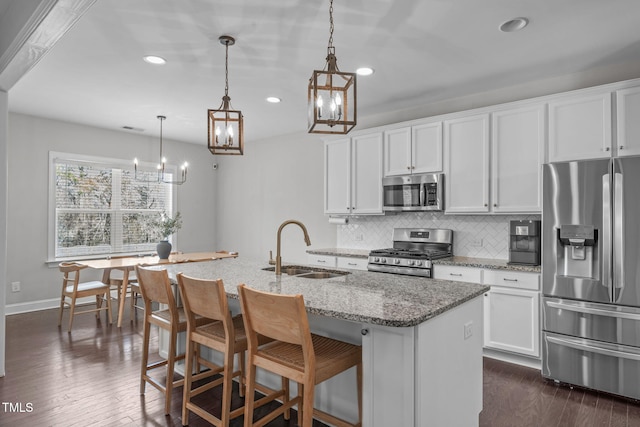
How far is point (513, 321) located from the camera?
343 centimetres

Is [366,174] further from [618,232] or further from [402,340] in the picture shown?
[402,340]

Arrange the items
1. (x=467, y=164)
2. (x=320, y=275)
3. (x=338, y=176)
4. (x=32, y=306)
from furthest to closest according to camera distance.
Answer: (x=32, y=306)
(x=338, y=176)
(x=467, y=164)
(x=320, y=275)

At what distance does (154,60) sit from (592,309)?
13.5 ft

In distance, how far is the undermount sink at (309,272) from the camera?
2.85 m

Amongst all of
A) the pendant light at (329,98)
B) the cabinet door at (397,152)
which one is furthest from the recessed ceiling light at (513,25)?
the cabinet door at (397,152)

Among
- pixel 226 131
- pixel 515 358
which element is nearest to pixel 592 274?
pixel 515 358

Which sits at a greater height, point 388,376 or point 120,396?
point 388,376

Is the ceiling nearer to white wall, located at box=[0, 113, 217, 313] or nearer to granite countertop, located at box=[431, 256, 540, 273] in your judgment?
white wall, located at box=[0, 113, 217, 313]

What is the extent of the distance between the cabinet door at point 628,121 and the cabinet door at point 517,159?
1.83 feet

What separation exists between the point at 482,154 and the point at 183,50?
9.70 ft

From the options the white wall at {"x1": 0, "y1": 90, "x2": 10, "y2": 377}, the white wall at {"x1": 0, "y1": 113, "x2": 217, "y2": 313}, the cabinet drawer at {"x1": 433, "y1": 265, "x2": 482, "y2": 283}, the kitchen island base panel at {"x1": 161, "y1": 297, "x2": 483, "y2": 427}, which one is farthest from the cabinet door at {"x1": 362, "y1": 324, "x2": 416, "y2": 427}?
the white wall at {"x1": 0, "y1": 113, "x2": 217, "y2": 313}

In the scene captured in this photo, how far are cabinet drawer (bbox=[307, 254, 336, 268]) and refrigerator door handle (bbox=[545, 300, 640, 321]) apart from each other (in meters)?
2.39

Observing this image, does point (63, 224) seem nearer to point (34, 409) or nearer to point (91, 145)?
point (91, 145)

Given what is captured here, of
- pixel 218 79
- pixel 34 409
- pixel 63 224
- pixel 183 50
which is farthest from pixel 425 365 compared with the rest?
pixel 63 224
